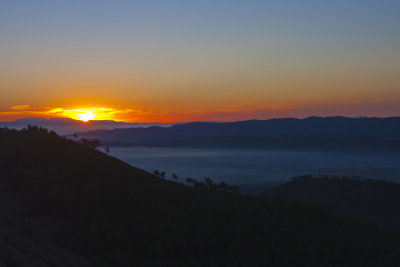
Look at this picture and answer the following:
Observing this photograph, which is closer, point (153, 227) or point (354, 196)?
point (153, 227)

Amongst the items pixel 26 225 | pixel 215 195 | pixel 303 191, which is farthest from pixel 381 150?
pixel 26 225

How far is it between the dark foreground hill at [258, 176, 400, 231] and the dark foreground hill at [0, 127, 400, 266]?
15.9 meters

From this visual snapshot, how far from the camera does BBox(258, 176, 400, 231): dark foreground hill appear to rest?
108 ft

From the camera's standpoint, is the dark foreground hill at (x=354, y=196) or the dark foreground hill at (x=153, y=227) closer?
the dark foreground hill at (x=153, y=227)

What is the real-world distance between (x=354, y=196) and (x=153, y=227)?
3243cm

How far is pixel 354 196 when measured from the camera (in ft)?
A: 133

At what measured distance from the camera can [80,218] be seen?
50.6 feet

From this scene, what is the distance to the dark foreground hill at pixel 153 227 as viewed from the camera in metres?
12.6

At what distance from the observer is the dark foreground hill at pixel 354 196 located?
33.0 metres

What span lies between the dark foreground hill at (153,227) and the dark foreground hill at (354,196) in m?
15.9

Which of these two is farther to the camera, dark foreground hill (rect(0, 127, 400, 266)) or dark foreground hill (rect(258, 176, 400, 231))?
dark foreground hill (rect(258, 176, 400, 231))

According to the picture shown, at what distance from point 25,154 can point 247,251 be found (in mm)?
15707

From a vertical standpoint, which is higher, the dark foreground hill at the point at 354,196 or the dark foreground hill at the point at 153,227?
the dark foreground hill at the point at 153,227

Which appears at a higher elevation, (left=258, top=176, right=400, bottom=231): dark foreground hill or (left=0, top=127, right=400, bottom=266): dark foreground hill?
(left=0, top=127, right=400, bottom=266): dark foreground hill
